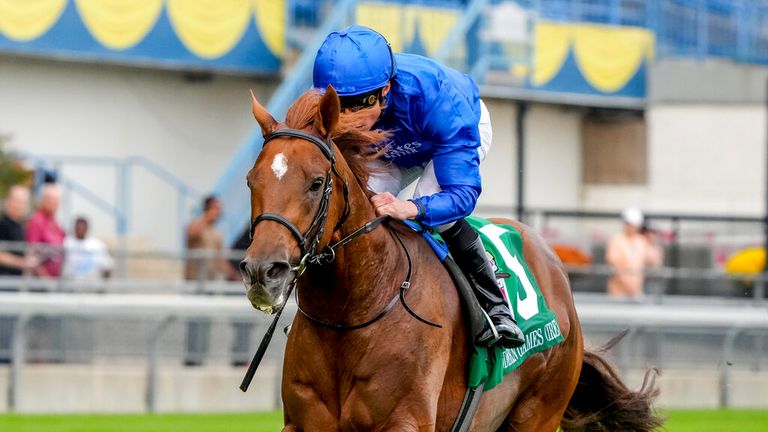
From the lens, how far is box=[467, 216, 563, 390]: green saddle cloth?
553 centimetres

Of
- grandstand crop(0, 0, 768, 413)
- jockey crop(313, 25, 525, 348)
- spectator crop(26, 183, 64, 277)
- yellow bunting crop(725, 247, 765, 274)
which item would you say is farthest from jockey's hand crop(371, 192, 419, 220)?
yellow bunting crop(725, 247, 765, 274)

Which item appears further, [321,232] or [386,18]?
[386,18]

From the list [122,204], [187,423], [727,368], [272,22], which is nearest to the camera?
[187,423]

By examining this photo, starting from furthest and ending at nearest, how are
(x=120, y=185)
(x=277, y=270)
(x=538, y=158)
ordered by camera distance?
(x=538, y=158)
(x=120, y=185)
(x=277, y=270)

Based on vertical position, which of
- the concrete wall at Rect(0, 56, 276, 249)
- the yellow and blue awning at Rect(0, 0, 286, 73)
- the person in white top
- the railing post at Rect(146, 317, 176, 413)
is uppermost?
the yellow and blue awning at Rect(0, 0, 286, 73)

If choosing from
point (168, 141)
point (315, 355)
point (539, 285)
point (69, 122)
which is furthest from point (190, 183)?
point (315, 355)

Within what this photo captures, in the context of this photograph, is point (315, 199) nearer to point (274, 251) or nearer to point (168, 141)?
point (274, 251)

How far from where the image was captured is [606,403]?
6.81m

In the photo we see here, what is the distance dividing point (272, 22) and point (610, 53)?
5.76 m

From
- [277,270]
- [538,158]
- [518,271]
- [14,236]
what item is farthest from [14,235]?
[538,158]

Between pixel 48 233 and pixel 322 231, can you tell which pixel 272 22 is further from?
pixel 322 231

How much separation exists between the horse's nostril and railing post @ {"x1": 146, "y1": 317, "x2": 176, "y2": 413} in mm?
6339

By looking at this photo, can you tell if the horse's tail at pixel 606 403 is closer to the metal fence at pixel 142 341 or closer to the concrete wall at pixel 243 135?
the metal fence at pixel 142 341

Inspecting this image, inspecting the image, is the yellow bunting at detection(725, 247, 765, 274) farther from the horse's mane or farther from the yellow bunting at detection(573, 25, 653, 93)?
the horse's mane
